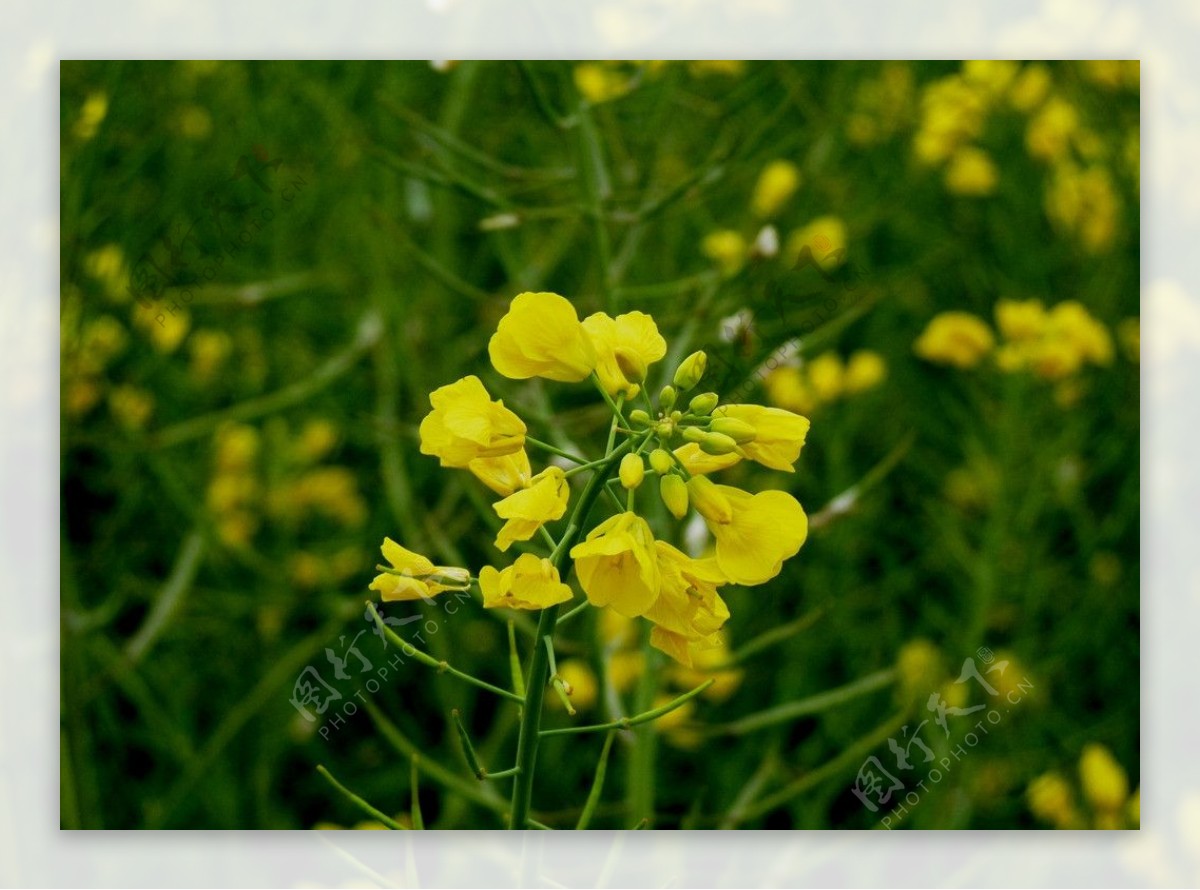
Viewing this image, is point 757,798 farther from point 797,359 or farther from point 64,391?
point 64,391

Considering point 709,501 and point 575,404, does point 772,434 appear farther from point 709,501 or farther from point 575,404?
point 575,404

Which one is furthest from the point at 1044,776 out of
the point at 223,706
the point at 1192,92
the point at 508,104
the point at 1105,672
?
the point at 508,104

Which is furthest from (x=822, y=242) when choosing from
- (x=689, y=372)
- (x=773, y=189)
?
(x=689, y=372)

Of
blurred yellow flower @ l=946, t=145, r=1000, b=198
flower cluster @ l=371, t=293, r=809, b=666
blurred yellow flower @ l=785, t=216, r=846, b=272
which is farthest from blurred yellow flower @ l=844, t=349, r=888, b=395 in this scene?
flower cluster @ l=371, t=293, r=809, b=666

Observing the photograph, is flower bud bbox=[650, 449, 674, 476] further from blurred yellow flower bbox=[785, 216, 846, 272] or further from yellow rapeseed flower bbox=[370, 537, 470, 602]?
blurred yellow flower bbox=[785, 216, 846, 272]

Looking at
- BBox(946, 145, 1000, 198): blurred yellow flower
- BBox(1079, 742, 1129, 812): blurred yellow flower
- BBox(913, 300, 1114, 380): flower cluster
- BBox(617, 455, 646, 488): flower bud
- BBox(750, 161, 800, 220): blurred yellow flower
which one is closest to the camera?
BBox(617, 455, 646, 488): flower bud
